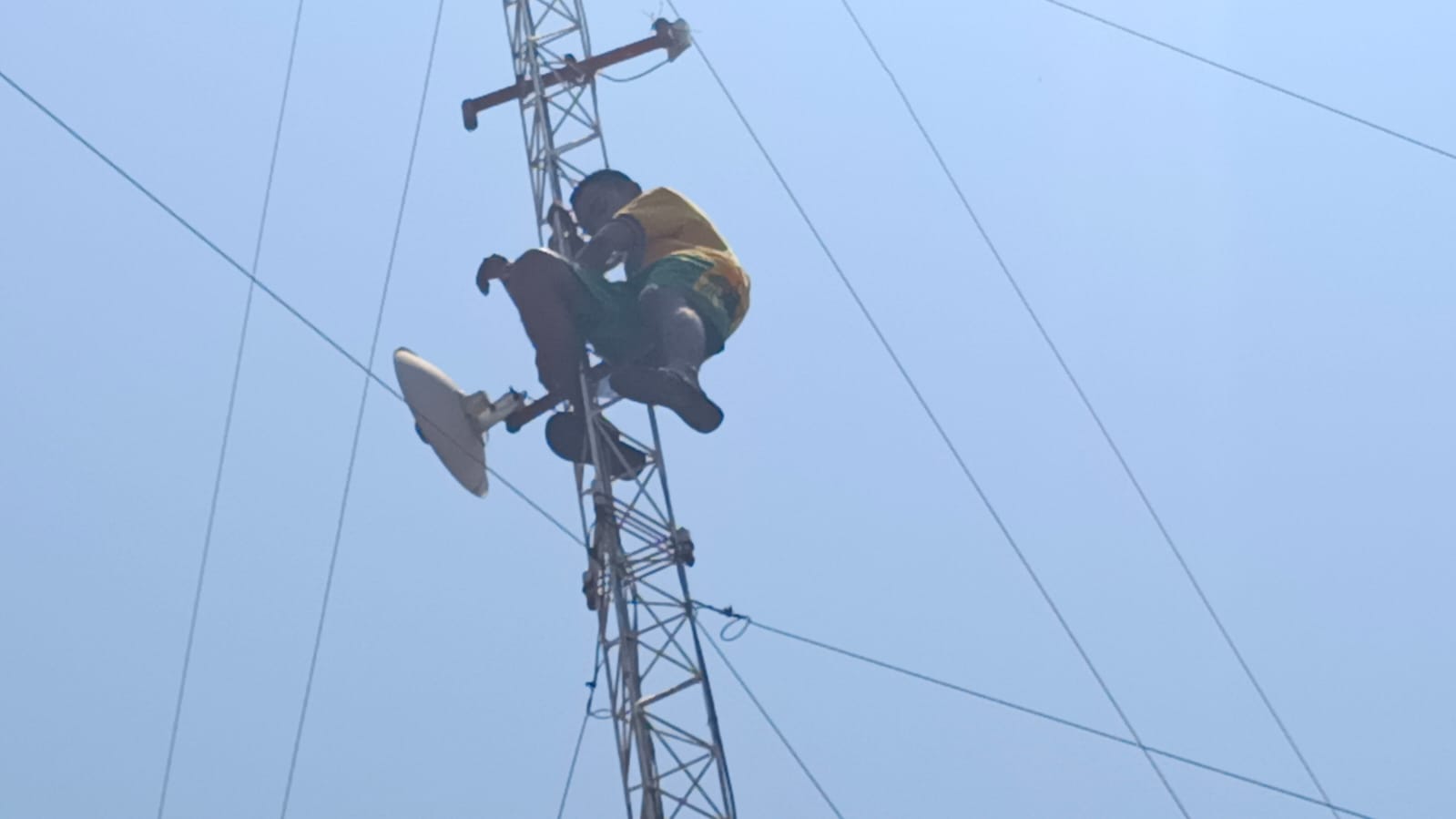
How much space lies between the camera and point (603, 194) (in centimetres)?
1162

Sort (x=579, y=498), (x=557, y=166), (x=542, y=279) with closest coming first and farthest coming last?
(x=542, y=279)
(x=579, y=498)
(x=557, y=166)

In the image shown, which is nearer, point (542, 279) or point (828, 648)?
point (542, 279)

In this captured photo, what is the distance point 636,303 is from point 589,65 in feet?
8.57

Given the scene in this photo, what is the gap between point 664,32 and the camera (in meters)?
13.2

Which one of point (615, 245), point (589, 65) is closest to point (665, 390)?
point (615, 245)

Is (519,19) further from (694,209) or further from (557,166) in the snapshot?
(694,209)

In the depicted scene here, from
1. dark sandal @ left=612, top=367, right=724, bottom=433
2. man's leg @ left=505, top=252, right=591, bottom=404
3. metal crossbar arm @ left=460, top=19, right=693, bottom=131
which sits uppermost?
metal crossbar arm @ left=460, top=19, right=693, bottom=131

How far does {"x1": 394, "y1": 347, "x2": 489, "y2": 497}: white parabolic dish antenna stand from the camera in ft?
38.2

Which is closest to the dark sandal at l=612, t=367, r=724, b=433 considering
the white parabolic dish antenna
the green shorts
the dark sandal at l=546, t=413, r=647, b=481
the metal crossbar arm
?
the green shorts

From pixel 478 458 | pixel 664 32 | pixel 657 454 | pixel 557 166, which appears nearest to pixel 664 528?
pixel 657 454

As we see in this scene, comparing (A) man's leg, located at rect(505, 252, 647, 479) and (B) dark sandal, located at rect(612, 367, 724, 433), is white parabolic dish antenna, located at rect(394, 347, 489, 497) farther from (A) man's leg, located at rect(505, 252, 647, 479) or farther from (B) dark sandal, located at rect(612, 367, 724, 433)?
(B) dark sandal, located at rect(612, 367, 724, 433)

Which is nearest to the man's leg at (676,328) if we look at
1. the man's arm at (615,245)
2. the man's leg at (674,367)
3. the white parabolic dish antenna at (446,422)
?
the man's leg at (674,367)

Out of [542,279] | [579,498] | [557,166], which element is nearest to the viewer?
[542,279]

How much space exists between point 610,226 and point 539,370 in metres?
0.91
